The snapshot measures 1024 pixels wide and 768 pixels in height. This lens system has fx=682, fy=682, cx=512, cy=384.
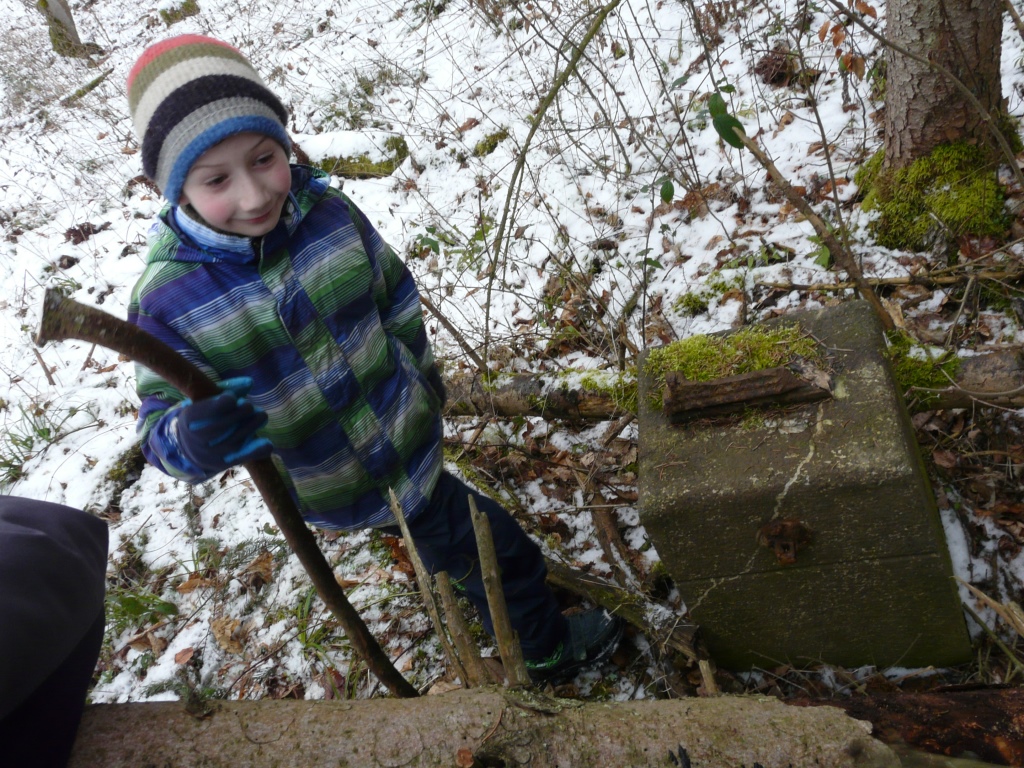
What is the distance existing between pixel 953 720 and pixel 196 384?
5.10ft

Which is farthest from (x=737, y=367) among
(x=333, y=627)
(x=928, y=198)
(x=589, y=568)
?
(x=333, y=627)

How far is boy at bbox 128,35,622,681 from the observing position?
1.59m

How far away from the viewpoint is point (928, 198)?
9.71ft

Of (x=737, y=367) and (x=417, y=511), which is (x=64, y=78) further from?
(x=737, y=367)

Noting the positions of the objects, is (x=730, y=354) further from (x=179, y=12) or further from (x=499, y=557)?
(x=179, y=12)

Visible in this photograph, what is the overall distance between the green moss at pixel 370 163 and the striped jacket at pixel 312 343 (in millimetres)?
3073

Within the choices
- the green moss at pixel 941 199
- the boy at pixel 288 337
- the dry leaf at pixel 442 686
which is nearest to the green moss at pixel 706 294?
the green moss at pixel 941 199

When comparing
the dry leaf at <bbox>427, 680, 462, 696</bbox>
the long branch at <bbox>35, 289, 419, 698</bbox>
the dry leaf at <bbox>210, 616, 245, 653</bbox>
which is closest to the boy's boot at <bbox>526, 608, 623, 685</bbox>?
the dry leaf at <bbox>427, 680, 462, 696</bbox>

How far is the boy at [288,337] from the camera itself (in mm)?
1590

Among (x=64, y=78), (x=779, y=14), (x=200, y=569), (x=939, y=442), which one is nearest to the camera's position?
(x=939, y=442)

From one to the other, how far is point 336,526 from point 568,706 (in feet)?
3.84

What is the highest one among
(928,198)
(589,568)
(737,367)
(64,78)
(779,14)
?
(64,78)

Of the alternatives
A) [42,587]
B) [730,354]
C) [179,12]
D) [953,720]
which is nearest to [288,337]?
[42,587]

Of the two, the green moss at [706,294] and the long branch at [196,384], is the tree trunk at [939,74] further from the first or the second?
the long branch at [196,384]
